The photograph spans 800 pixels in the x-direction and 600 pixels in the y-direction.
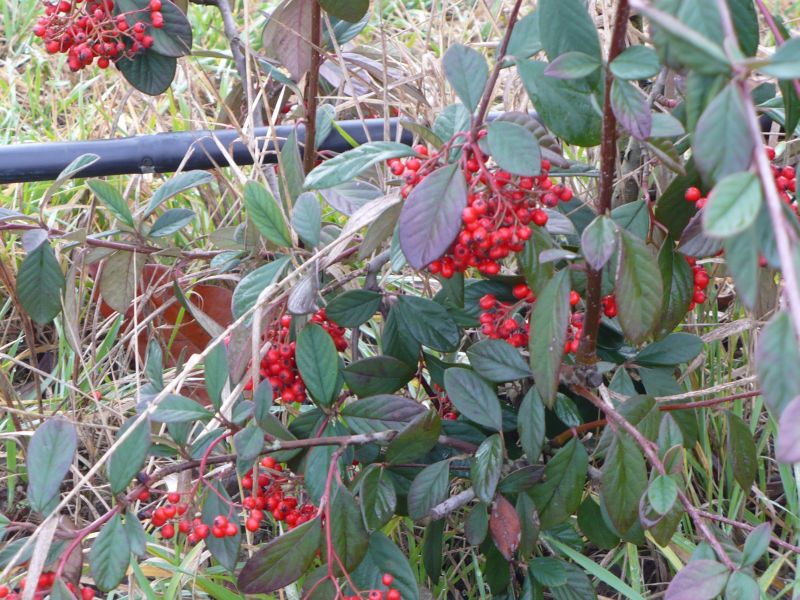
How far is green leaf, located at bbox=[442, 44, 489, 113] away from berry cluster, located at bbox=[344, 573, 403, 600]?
44 cm

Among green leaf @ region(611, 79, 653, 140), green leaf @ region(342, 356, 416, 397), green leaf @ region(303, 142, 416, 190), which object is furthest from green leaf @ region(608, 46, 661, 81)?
green leaf @ region(342, 356, 416, 397)

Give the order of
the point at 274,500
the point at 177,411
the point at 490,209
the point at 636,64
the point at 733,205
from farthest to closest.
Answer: the point at 274,500 < the point at 177,411 < the point at 490,209 < the point at 636,64 < the point at 733,205

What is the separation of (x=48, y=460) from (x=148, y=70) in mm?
656

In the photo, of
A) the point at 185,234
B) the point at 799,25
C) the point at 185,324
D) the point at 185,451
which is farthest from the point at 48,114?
the point at 799,25

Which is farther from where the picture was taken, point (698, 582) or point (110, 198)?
point (110, 198)

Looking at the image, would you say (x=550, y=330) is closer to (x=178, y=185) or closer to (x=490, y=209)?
(x=490, y=209)

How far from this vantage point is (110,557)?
0.82m

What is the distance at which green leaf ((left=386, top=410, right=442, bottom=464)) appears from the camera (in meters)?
0.89

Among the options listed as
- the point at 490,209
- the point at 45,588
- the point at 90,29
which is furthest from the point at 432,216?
the point at 90,29

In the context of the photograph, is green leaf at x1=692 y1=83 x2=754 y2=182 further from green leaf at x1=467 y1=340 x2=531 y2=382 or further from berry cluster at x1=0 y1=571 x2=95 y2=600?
berry cluster at x1=0 y1=571 x2=95 y2=600

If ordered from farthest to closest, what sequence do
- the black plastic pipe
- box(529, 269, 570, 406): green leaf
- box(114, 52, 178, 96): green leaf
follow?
the black plastic pipe < box(114, 52, 178, 96): green leaf < box(529, 269, 570, 406): green leaf

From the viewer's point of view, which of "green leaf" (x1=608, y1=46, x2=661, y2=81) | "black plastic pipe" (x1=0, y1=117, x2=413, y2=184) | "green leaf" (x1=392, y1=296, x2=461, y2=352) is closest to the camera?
"green leaf" (x1=608, y1=46, x2=661, y2=81)

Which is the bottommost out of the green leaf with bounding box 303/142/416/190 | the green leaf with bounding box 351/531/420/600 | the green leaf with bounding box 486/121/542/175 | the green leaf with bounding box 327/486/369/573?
the green leaf with bounding box 351/531/420/600

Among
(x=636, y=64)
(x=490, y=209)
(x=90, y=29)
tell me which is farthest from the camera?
(x=90, y=29)
